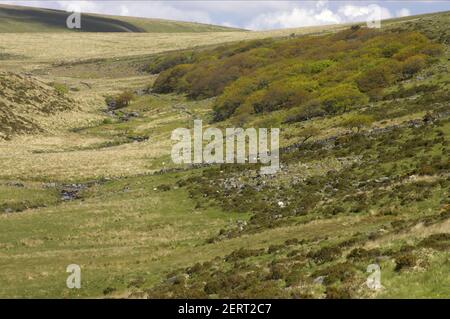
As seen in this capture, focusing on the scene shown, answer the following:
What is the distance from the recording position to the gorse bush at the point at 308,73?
7688cm

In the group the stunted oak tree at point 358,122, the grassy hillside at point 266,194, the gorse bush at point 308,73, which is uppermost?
the gorse bush at point 308,73

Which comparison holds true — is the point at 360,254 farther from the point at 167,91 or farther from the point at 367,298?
the point at 167,91

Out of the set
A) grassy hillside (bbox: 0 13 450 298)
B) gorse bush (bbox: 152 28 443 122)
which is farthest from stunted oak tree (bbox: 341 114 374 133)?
gorse bush (bbox: 152 28 443 122)

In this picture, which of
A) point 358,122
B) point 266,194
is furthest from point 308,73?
point 266,194

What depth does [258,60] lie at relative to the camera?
4619 inches

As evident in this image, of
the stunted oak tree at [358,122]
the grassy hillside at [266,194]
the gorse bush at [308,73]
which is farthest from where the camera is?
the gorse bush at [308,73]

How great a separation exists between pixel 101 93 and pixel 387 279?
115 metres

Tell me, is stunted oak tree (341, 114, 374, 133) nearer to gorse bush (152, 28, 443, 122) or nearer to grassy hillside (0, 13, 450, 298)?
grassy hillside (0, 13, 450, 298)

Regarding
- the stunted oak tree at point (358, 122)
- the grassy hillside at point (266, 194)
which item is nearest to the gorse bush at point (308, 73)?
the grassy hillside at point (266, 194)

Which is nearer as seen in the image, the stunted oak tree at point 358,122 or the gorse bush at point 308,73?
the stunted oak tree at point 358,122

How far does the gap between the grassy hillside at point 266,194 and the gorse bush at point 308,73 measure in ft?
1.20

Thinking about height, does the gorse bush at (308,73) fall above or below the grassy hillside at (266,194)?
above

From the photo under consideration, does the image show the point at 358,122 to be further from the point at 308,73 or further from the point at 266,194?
the point at 308,73

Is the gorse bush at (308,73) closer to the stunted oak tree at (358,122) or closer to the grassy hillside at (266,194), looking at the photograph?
the grassy hillside at (266,194)
